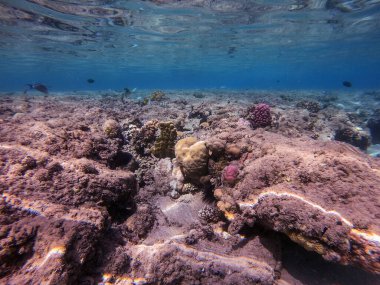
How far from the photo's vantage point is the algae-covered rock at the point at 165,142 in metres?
6.23

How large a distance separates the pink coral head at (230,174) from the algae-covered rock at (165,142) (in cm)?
238

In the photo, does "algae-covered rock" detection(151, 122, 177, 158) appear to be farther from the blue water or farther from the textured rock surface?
A: the blue water

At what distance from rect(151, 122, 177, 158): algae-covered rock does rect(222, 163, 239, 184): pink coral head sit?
2380 mm

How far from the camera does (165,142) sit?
20.5 ft

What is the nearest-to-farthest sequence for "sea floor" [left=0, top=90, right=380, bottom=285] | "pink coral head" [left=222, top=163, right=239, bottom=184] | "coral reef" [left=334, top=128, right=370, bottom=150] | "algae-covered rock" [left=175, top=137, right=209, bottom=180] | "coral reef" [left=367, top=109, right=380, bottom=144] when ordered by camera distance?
1. "sea floor" [left=0, top=90, right=380, bottom=285]
2. "pink coral head" [left=222, top=163, right=239, bottom=184]
3. "algae-covered rock" [left=175, top=137, right=209, bottom=180]
4. "coral reef" [left=334, top=128, right=370, bottom=150]
5. "coral reef" [left=367, top=109, right=380, bottom=144]

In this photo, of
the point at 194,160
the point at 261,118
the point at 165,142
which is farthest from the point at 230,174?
the point at 261,118

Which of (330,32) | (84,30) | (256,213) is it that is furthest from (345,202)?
(330,32)

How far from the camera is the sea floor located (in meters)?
2.54

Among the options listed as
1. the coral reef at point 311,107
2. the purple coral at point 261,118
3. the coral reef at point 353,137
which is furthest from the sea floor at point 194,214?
the coral reef at point 311,107

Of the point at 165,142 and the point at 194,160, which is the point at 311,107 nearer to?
the point at 165,142

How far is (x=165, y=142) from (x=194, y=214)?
2.47m

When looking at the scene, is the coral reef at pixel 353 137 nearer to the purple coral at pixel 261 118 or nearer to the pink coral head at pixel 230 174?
the purple coral at pixel 261 118

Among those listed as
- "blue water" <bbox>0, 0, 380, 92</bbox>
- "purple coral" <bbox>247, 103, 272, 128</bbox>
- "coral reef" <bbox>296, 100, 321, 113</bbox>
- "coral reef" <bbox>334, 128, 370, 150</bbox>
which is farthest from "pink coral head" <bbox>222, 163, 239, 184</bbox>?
"blue water" <bbox>0, 0, 380, 92</bbox>

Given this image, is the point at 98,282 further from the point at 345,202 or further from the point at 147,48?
the point at 147,48
